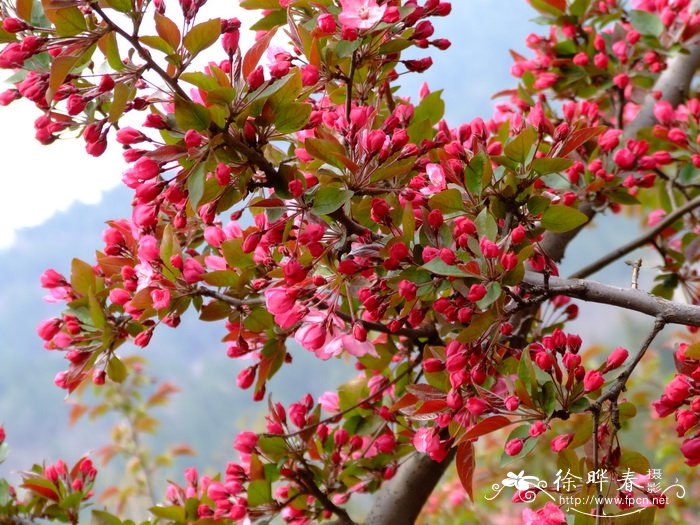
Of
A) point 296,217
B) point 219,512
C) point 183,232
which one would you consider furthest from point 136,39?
point 219,512

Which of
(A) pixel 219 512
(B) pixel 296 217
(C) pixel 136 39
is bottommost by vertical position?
(A) pixel 219 512

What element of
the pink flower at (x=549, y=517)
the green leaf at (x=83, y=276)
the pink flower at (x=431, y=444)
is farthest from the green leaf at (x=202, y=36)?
the pink flower at (x=549, y=517)

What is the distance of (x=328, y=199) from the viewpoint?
79cm

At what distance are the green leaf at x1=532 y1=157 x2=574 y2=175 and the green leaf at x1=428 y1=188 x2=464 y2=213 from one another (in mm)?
102

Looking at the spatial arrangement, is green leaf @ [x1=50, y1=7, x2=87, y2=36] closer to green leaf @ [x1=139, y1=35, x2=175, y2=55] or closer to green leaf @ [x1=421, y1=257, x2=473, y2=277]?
green leaf @ [x1=139, y1=35, x2=175, y2=55]

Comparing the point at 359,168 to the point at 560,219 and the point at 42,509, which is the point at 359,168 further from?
the point at 42,509

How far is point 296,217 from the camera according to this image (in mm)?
836

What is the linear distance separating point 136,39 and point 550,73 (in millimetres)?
1131

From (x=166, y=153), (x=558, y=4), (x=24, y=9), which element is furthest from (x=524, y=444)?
(x=558, y=4)

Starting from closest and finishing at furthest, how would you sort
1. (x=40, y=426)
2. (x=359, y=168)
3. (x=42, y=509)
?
1. (x=359, y=168)
2. (x=42, y=509)
3. (x=40, y=426)

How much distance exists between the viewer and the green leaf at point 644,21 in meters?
1.55

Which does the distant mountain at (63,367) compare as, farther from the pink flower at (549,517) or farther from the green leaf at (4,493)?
the pink flower at (549,517)

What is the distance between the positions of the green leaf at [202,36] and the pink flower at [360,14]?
0.60 ft

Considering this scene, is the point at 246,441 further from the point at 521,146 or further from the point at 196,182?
the point at 521,146
